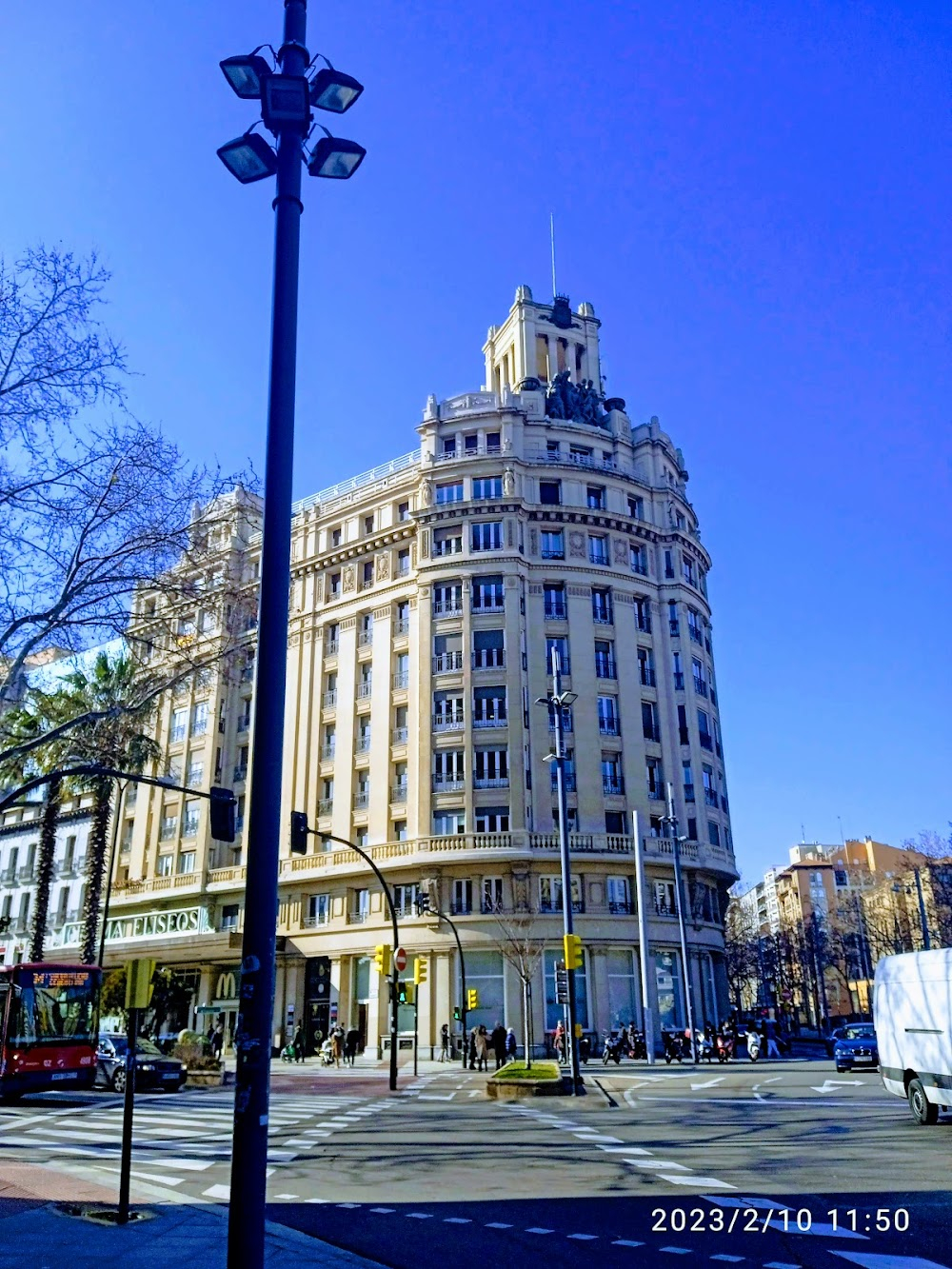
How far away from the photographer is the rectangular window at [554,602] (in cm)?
4634

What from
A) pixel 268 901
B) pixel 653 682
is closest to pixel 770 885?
pixel 653 682

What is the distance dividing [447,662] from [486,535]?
21.4 feet

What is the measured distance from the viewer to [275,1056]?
4316 centimetres

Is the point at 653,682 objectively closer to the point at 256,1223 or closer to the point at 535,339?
the point at 535,339

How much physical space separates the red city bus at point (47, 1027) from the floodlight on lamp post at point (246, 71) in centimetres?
2146

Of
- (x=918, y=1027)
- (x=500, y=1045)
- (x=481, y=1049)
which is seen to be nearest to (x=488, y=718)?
(x=481, y=1049)

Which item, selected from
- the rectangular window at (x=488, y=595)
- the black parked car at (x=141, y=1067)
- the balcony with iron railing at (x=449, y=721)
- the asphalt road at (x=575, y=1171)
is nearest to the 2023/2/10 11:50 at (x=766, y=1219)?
the asphalt road at (x=575, y=1171)

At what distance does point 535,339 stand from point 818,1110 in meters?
45.8

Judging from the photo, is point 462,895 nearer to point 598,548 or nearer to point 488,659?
point 488,659

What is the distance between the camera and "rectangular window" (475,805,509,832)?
138 ft

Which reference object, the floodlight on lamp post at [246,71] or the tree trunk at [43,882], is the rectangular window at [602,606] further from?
the floodlight on lamp post at [246,71]

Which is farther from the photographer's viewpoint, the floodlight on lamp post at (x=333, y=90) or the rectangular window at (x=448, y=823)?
the rectangular window at (x=448, y=823)

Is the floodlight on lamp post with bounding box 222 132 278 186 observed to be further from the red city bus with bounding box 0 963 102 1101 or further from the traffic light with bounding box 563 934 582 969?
the red city bus with bounding box 0 963 102 1101

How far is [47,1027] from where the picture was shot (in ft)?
74.9
